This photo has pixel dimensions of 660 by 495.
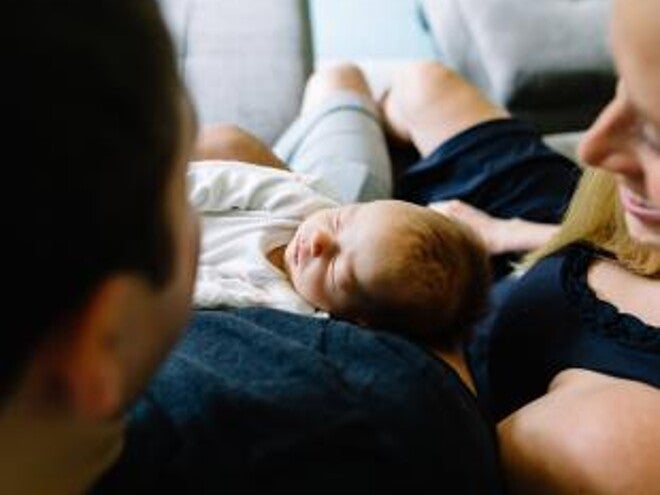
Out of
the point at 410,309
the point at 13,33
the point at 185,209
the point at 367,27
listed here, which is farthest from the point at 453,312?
the point at 367,27

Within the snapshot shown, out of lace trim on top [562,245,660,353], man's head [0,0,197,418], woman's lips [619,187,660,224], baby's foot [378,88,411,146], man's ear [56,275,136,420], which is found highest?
man's head [0,0,197,418]

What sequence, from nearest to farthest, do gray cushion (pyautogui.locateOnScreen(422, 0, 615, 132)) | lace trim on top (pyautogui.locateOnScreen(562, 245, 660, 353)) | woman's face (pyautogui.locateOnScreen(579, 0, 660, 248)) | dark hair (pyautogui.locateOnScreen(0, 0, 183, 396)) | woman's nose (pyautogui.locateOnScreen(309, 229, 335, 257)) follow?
dark hair (pyautogui.locateOnScreen(0, 0, 183, 396))
woman's face (pyautogui.locateOnScreen(579, 0, 660, 248))
lace trim on top (pyautogui.locateOnScreen(562, 245, 660, 353))
woman's nose (pyautogui.locateOnScreen(309, 229, 335, 257))
gray cushion (pyautogui.locateOnScreen(422, 0, 615, 132))

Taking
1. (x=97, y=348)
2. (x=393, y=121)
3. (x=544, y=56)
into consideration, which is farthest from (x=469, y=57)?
(x=97, y=348)

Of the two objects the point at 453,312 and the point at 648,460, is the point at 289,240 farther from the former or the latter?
the point at 648,460

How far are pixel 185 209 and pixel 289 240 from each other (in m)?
0.60

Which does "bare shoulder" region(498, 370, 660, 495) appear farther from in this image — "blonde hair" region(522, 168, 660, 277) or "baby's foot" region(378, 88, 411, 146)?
"baby's foot" region(378, 88, 411, 146)

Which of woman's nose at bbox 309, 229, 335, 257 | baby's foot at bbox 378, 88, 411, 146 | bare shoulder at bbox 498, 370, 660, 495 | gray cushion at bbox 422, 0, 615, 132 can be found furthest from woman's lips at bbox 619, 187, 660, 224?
gray cushion at bbox 422, 0, 615, 132

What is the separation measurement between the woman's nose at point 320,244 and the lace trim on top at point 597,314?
27 centimetres

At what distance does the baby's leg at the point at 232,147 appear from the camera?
126cm

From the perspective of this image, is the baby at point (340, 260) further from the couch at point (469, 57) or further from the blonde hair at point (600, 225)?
the couch at point (469, 57)

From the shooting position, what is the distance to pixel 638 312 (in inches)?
39.3

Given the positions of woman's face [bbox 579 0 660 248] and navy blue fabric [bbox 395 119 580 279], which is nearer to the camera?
woman's face [bbox 579 0 660 248]

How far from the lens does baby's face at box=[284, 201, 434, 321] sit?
1029 mm

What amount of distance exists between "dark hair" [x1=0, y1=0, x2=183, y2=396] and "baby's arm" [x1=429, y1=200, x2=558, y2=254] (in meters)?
0.83
